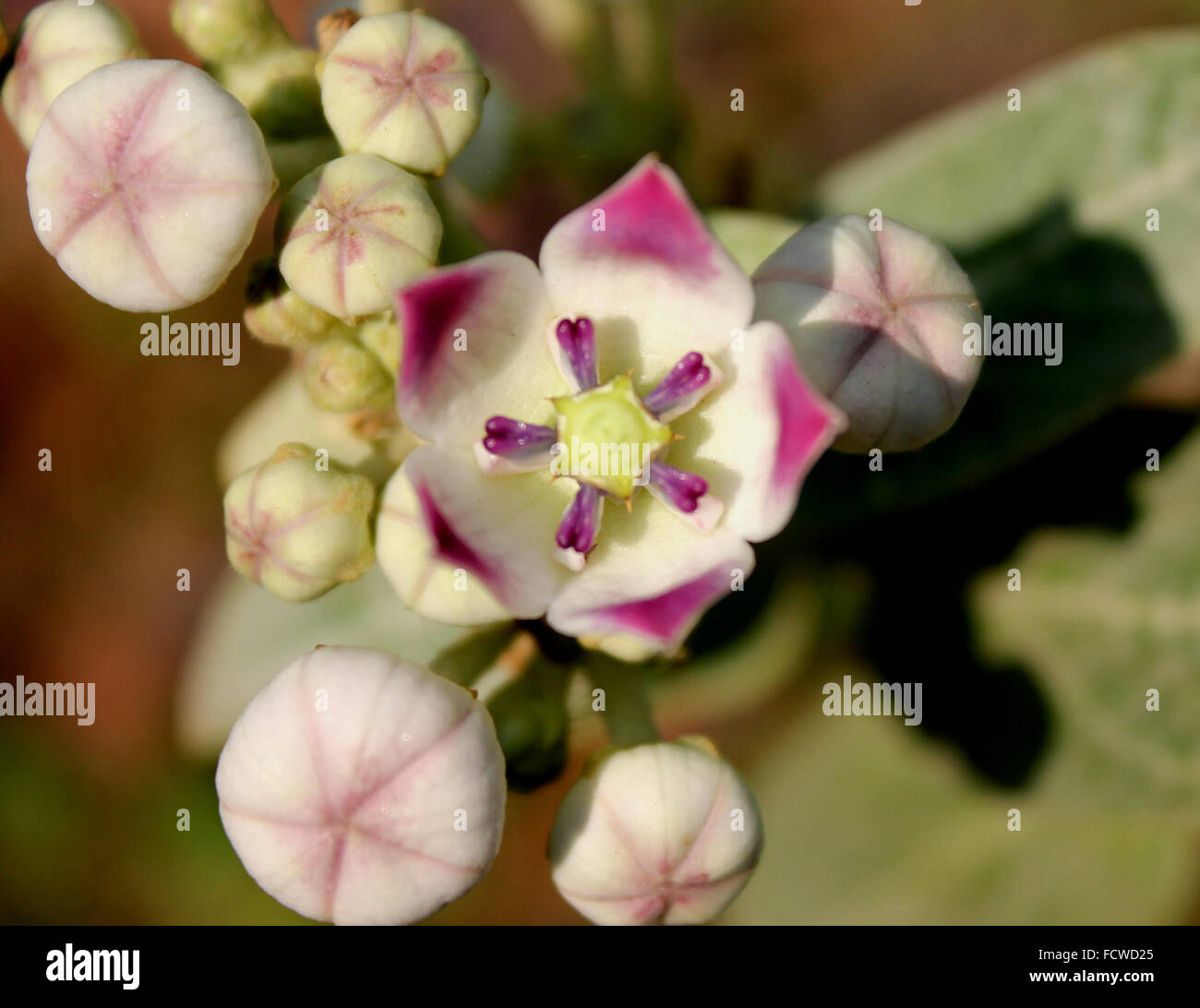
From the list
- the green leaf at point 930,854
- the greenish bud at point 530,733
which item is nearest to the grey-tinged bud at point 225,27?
the greenish bud at point 530,733

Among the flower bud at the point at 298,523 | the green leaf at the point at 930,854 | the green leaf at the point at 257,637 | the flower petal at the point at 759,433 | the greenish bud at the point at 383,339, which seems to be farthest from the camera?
the green leaf at the point at 930,854

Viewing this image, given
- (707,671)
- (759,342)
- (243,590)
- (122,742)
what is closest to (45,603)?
(122,742)

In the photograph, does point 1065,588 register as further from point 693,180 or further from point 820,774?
point 693,180

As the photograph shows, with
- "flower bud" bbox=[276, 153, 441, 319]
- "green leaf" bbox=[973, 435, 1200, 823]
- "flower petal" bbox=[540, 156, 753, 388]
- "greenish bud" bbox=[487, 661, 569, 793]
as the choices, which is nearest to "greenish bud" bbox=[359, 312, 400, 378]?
"flower bud" bbox=[276, 153, 441, 319]

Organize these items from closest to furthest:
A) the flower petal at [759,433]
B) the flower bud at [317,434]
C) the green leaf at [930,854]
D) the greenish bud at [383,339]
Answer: the flower petal at [759,433], the greenish bud at [383,339], the flower bud at [317,434], the green leaf at [930,854]

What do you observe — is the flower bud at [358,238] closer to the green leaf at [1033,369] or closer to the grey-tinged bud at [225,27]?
the grey-tinged bud at [225,27]

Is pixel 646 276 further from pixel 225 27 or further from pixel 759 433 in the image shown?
pixel 225 27

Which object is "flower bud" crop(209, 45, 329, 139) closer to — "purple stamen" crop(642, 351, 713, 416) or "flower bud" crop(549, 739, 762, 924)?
"purple stamen" crop(642, 351, 713, 416)
